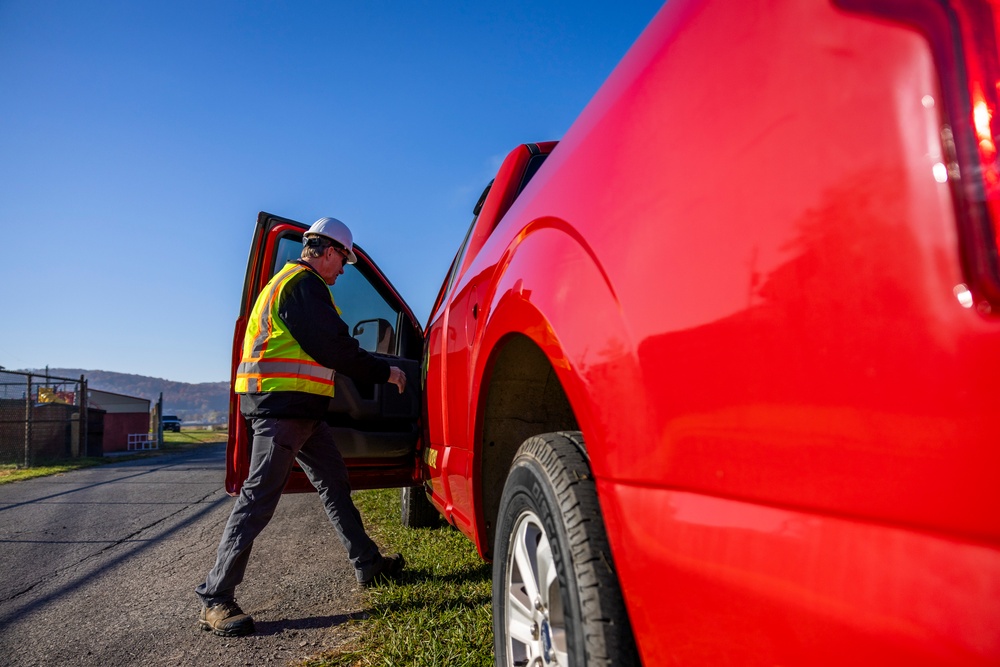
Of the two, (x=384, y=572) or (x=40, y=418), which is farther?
(x=40, y=418)

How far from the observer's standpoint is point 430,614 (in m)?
2.75

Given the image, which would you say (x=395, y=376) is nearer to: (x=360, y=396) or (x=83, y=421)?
(x=360, y=396)

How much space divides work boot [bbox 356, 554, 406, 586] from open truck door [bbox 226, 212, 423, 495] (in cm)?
60

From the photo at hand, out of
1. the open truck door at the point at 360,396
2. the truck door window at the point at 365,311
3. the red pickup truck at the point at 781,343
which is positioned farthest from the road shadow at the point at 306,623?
the truck door window at the point at 365,311

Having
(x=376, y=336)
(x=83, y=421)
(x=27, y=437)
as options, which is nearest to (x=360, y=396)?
(x=376, y=336)

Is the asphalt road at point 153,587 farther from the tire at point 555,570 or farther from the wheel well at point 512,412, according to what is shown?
the tire at point 555,570

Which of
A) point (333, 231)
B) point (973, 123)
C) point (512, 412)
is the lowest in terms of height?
point (512, 412)

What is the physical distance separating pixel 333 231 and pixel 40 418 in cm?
1475

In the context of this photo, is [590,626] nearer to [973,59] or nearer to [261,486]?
[973,59]

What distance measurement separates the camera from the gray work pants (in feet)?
9.26

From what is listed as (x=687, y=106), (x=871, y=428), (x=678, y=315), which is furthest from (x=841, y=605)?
(x=687, y=106)

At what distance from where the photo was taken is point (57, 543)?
15.6 feet

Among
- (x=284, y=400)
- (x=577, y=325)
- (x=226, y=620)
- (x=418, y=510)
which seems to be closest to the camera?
(x=577, y=325)

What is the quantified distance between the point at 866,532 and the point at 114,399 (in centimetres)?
5028
